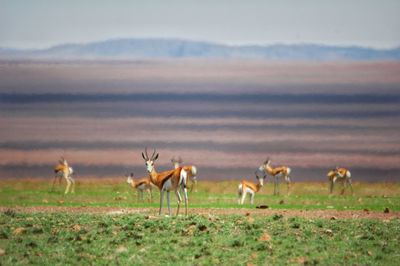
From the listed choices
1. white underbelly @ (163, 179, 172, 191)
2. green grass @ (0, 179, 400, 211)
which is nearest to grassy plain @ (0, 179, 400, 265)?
white underbelly @ (163, 179, 172, 191)

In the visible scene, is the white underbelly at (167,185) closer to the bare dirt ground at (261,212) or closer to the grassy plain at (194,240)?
the bare dirt ground at (261,212)

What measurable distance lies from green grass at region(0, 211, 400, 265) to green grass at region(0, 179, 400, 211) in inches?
312

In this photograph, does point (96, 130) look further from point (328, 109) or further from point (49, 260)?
point (49, 260)

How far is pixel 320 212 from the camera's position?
2798cm

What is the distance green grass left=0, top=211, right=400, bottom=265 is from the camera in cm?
1988

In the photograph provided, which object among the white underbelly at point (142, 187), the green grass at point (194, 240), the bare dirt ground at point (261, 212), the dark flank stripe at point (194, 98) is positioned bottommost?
the green grass at point (194, 240)

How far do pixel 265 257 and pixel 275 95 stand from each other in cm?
10355

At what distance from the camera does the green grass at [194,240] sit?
19.9 m

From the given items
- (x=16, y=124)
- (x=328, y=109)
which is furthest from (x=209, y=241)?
(x=328, y=109)

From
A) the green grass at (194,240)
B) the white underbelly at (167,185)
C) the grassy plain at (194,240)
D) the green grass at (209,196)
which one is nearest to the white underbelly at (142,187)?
the green grass at (209,196)

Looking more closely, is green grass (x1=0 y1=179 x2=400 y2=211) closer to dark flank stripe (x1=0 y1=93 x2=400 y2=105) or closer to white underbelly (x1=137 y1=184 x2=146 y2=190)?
white underbelly (x1=137 y1=184 x2=146 y2=190)

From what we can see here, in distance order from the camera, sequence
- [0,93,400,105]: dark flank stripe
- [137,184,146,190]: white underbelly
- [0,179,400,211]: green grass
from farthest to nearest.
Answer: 1. [0,93,400,105]: dark flank stripe
2. [137,184,146,190]: white underbelly
3. [0,179,400,211]: green grass

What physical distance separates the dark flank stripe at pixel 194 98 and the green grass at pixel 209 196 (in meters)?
36.6

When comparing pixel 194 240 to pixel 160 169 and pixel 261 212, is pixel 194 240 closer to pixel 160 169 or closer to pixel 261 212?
pixel 261 212
